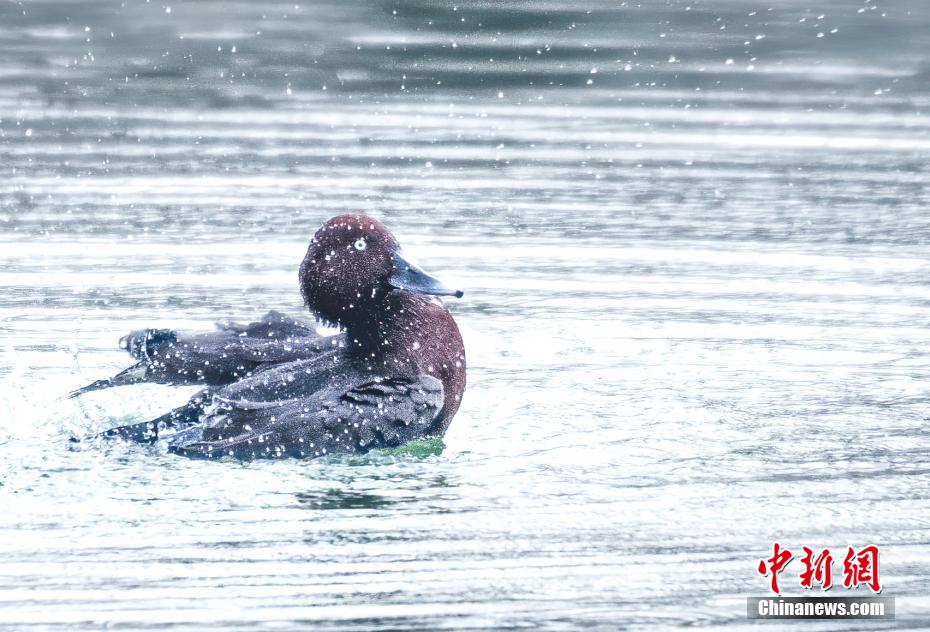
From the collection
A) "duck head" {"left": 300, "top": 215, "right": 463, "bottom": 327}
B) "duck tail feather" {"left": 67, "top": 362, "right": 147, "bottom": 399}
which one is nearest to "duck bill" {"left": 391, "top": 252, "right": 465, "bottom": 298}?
"duck head" {"left": 300, "top": 215, "right": 463, "bottom": 327}

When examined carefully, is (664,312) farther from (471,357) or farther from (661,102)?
(661,102)

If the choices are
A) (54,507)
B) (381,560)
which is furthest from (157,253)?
(381,560)

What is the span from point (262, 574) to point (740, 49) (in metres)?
10.4

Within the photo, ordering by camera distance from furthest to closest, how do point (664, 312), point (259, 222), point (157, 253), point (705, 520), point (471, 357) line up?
point (259, 222), point (157, 253), point (664, 312), point (471, 357), point (705, 520)

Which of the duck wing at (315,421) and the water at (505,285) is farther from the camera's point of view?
the duck wing at (315,421)

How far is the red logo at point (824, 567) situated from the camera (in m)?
5.32

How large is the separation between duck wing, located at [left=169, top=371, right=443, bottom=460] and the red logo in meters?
1.56

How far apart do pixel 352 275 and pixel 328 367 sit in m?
0.39

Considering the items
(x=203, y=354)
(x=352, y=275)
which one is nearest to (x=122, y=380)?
(x=203, y=354)

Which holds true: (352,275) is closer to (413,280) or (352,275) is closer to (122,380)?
(413,280)

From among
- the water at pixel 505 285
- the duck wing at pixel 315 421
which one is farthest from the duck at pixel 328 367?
the water at pixel 505 285

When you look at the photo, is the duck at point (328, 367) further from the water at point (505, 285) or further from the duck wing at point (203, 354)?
the water at point (505, 285)

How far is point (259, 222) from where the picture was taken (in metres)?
9.89

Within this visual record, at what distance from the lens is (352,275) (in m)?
6.64
